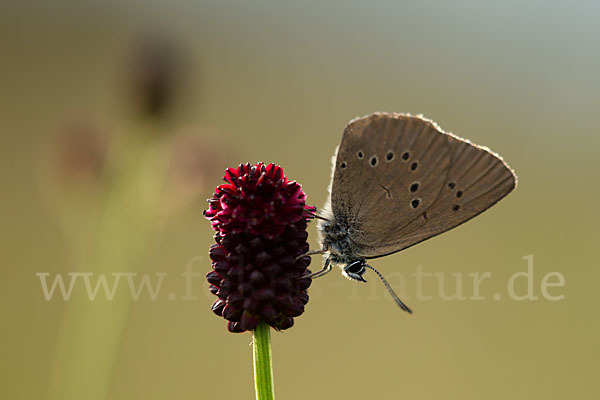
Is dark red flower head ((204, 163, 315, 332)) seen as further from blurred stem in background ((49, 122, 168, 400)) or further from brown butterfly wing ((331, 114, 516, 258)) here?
blurred stem in background ((49, 122, 168, 400))

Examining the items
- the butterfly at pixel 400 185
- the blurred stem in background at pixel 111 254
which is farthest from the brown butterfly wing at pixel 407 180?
the blurred stem in background at pixel 111 254

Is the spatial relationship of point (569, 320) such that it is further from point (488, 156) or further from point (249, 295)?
point (249, 295)

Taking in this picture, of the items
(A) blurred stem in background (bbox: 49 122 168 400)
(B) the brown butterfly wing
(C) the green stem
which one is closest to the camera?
(C) the green stem

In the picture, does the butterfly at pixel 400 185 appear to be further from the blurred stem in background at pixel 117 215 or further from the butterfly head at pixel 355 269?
the blurred stem in background at pixel 117 215

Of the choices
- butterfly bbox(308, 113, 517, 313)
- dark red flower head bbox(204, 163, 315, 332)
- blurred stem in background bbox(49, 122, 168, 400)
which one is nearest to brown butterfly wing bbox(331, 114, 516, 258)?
butterfly bbox(308, 113, 517, 313)

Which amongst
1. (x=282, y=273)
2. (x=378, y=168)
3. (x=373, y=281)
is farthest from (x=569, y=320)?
(x=282, y=273)

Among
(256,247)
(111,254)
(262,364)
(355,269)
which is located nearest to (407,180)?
(355,269)

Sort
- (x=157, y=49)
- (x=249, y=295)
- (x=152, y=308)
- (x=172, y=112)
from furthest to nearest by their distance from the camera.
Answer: (x=152, y=308) → (x=157, y=49) → (x=172, y=112) → (x=249, y=295)
